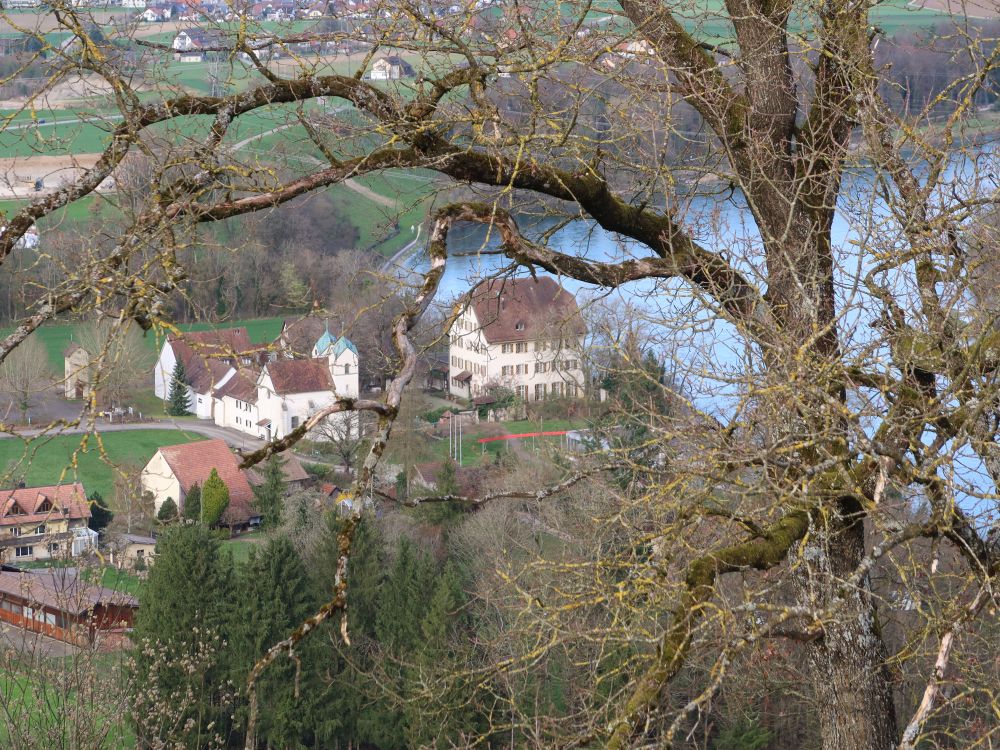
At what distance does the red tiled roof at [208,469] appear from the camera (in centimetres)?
2670

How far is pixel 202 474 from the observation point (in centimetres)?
2775

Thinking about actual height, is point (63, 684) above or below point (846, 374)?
below

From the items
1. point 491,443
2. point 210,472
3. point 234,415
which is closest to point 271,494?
point 210,472

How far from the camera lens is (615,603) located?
340 cm

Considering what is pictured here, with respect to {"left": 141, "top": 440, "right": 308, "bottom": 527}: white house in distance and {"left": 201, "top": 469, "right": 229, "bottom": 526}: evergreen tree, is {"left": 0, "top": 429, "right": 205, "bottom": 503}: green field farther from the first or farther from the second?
{"left": 201, "top": 469, "right": 229, "bottom": 526}: evergreen tree

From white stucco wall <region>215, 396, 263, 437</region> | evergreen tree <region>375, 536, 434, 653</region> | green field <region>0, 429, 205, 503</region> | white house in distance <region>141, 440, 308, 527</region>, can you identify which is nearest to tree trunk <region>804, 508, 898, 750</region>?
evergreen tree <region>375, 536, 434, 653</region>

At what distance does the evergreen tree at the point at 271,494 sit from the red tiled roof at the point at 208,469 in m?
0.70

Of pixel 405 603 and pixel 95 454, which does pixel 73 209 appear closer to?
pixel 405 603

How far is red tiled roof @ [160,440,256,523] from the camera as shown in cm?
2670

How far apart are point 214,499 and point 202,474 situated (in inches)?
67.9

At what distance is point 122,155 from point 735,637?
72.3 inches

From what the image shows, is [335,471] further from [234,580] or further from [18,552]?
[234,580]

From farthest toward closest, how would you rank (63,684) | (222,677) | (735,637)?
(222,677), (63,684), (735,637)

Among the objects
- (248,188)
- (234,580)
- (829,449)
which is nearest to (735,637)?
(829,449)
